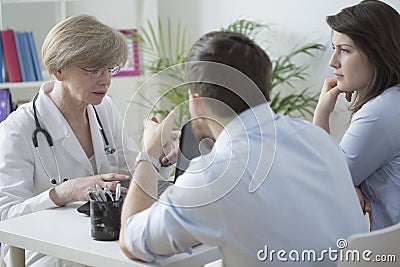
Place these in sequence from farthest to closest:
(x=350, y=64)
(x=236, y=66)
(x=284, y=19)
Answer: (x=284, y=19) < (x=350, y=64) < (x=236, y=66)

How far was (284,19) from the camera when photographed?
14.0 ft

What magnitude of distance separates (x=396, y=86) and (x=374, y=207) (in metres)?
0.36

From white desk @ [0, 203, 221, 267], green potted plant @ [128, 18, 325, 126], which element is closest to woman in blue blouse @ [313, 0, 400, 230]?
white desk @ [0, 203, 221, 267]

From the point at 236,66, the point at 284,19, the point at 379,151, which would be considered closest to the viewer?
the point at 236,66

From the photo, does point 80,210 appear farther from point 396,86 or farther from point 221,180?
point 396,86

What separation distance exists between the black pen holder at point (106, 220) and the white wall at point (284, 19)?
7.68 ft

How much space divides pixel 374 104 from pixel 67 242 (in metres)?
0.94

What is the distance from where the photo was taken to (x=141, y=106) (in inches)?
184

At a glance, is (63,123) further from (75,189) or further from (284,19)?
(284,19)

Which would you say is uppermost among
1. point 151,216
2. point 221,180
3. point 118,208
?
point 221,180

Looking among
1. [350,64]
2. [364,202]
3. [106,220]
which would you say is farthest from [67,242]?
[350,64]

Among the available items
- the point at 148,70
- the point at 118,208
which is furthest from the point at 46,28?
the point at 118,208

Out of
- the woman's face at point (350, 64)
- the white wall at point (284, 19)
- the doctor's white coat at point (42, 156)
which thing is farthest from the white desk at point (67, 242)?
the white wall at point (284, 19)

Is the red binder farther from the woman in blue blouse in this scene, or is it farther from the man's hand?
the man's hand
